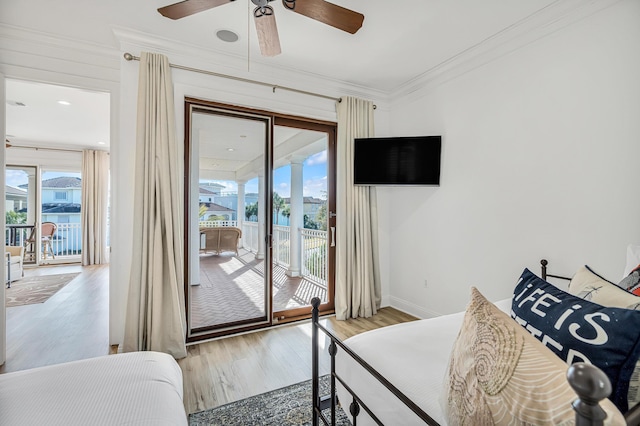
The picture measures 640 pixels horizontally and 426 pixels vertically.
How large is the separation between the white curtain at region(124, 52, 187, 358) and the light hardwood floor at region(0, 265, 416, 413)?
Result: 15.2 inches

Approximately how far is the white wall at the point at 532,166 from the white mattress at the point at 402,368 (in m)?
1.27

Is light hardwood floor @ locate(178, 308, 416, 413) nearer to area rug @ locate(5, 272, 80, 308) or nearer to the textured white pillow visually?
the textured white pillow

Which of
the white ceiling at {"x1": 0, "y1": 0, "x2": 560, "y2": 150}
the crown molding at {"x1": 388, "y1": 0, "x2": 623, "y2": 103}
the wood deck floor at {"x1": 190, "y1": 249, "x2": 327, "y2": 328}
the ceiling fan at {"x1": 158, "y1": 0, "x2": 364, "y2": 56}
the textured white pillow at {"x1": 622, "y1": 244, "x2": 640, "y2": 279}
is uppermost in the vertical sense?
the white ceiling at {"x1": 0, "y1": 0, "x2": 560, "y2": 150}

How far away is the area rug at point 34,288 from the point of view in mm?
3973

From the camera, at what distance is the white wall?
6.27 ft

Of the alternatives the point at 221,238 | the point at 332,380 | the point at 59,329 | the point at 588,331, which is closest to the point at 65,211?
the point at 59,329

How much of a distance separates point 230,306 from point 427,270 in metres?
2.26

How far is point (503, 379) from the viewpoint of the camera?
0.70 m

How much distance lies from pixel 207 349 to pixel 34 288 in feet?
13.0

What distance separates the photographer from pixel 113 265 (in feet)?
8.48

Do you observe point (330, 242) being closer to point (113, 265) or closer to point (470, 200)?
point (470, 200)

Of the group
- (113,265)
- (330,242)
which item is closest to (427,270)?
(330,242)

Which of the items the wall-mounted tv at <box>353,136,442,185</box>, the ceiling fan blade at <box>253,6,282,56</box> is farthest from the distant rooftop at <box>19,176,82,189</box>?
the ceiling fan blade at <box>253,6,282,56</box>

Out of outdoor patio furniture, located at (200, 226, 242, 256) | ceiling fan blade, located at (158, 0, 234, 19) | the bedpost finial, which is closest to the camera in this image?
the bedpost finial
